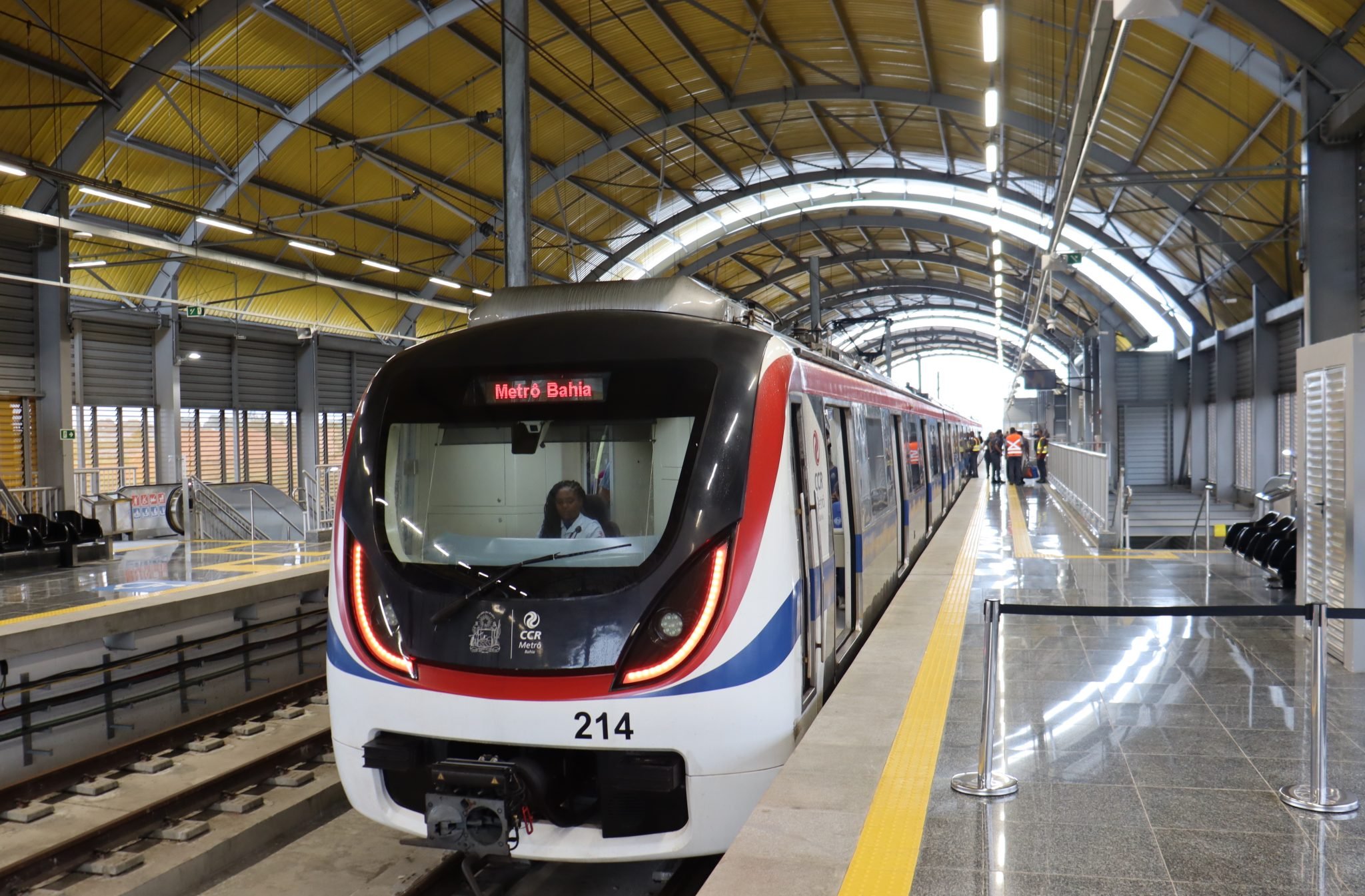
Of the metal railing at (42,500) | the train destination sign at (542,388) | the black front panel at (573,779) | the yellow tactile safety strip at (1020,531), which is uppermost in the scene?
the train destination sign at (542,388)

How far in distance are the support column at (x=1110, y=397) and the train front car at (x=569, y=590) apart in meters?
30.8

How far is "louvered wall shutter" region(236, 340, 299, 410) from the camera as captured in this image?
27.5 m

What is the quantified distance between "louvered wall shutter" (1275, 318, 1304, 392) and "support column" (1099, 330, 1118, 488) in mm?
10595

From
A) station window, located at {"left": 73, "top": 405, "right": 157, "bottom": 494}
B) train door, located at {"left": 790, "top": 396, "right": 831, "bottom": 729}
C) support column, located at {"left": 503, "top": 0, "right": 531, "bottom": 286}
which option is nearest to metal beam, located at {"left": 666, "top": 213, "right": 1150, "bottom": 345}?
station window, located at {"left": 73, "top": 405, "right": 157, "bottom": 494}

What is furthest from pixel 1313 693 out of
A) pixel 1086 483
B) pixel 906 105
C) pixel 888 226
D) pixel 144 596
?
pixel 888 226

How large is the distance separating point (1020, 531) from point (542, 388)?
13.6 m

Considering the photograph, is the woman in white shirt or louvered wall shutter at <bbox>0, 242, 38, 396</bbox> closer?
the woman in white shirt

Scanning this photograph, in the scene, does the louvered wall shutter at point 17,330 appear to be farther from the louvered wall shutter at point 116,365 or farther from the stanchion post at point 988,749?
the stanchion post at point 988,749

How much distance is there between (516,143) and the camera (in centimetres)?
1126

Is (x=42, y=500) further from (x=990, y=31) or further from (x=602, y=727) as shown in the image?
(x=602, y=727)

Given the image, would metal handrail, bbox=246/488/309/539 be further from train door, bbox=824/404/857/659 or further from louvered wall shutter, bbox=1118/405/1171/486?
louvered wall shutter, bbox=1118/405/1171/486

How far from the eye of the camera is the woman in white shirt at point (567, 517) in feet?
15.1

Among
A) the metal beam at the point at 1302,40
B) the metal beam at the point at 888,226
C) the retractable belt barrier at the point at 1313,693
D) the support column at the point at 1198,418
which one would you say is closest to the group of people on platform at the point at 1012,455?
the support column at the point at 1198,418

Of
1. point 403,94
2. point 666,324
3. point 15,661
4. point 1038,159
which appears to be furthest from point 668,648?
point 1038,159
